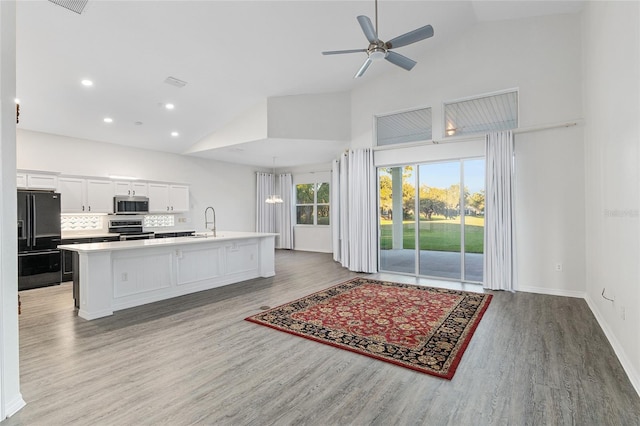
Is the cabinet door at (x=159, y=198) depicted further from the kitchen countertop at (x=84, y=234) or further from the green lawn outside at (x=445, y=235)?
the green lawn outside at (x=445, y=235)

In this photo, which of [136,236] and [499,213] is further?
[136,236]

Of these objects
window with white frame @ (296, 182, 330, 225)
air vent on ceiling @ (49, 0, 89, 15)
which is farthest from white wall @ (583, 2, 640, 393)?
window with white frame @ (296, 182, 330, 225)

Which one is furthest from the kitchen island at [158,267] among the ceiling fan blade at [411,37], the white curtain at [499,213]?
the white curtain at [499,213]

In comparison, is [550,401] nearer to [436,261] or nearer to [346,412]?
[346,412]

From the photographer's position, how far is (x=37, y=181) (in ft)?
19.1

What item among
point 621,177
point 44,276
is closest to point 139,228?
point 44,276

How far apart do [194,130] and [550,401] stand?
7.61m

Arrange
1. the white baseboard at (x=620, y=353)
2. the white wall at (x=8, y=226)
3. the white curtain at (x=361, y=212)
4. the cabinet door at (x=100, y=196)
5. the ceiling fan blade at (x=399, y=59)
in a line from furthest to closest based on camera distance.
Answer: the white curtain at (x=361, y=212), the cabinet door at (x=100, y=196), the ceiling fan blade at (x=399, y=59), the white baseboard at (x=620, y=353), the white wall at (x=8, y=226)

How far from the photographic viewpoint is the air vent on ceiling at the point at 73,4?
364cm

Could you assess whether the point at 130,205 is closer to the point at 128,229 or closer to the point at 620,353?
the point at 128,229

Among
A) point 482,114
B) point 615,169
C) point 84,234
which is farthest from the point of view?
point 84,234

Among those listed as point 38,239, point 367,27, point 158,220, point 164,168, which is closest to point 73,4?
point 367,27

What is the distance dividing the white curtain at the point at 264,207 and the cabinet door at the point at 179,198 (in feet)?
8.73

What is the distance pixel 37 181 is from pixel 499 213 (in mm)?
8224
